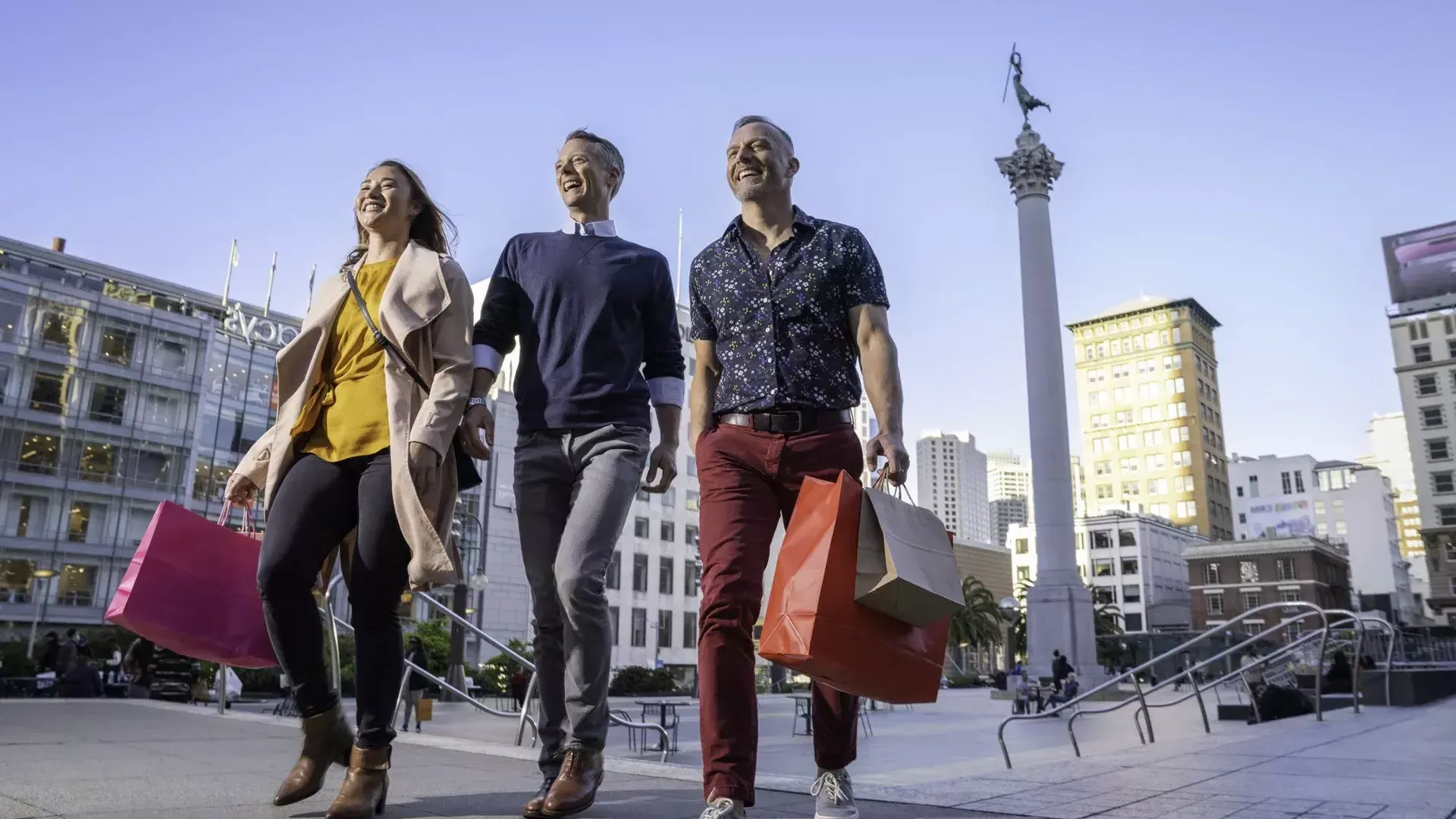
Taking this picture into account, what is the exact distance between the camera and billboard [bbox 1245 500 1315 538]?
359ft

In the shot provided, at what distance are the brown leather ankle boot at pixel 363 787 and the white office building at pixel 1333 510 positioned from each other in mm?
112832

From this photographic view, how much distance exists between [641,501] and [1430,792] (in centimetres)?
6259

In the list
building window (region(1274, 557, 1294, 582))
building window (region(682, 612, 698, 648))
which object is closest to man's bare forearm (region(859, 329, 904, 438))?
building window (region(682, 612, 698, 648))

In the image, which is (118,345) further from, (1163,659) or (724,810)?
(724,810)

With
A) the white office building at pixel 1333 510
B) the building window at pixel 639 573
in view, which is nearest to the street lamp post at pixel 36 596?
the building window at pixel 639 573

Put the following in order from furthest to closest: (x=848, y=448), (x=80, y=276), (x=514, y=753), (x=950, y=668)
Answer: (x=950, y=668) → (x=80, y=276) → (x=514, y=753) → (x=848, y=448)

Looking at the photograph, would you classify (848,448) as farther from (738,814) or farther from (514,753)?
(514,753)

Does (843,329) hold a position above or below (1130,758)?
above

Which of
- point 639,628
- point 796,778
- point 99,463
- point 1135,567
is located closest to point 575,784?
point 796,778

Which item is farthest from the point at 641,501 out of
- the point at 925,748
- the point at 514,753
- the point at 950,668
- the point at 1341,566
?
the point at 1341,566

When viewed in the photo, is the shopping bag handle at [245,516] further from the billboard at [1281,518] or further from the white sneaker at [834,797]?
the billboard at [1281,518]

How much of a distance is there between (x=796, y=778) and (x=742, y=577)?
1721 millimetres

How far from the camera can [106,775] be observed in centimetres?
404

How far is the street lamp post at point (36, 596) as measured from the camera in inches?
1553
